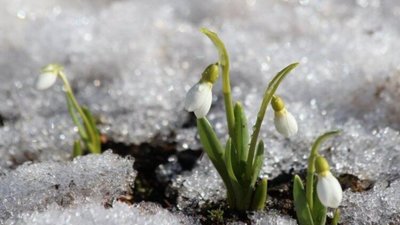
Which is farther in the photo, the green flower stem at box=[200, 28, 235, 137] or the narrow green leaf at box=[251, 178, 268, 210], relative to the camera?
the narrow green leaf at box=[251, 178, 268, 210]

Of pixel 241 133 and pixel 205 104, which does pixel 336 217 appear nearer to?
pixel 241 133

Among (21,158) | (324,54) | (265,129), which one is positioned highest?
(324,54)

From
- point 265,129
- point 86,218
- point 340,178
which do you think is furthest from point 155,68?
point 86,218

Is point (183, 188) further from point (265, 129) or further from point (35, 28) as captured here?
point (35, 28)

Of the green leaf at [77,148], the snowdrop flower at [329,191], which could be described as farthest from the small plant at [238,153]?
the green leaf at [77,148]

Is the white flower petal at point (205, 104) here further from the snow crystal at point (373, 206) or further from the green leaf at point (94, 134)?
the green leaf at point (94, 134)

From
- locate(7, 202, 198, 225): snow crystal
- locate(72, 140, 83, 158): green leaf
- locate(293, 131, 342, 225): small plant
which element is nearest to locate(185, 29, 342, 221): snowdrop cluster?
locate(293, 131, 342, 225): small plant

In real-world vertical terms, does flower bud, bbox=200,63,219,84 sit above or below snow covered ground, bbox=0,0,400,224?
above

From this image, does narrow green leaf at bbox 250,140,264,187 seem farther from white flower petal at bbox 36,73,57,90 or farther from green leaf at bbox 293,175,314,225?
white flower petal at bbox 36,73,57,90
